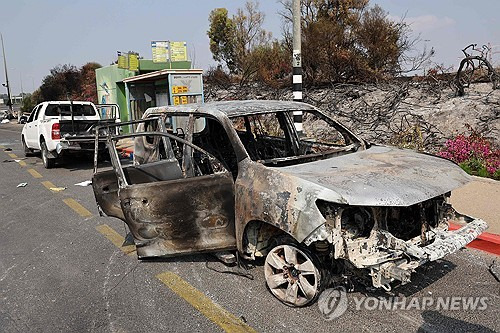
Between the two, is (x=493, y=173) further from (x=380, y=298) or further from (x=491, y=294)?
(x=380, y=298)

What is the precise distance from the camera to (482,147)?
7.78m

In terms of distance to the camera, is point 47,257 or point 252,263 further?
point 47,257

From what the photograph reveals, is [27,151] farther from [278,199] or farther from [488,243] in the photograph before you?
[488,243]

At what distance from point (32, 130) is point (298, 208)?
1107 cm

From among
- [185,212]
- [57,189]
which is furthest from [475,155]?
[57,189]

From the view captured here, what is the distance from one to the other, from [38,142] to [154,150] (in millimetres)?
7592

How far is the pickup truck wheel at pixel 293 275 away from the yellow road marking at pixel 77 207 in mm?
3975

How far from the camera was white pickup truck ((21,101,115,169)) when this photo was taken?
10.4 metres

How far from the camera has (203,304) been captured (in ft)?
12.1

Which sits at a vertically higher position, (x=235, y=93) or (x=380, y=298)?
(x=235, y=93)

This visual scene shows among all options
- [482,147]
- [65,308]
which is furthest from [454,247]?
[482,147]

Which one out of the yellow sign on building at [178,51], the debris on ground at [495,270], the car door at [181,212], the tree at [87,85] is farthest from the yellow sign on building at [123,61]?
the debris on ground at [495,270]

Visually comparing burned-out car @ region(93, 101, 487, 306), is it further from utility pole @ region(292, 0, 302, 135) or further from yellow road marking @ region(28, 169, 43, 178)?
yellow road marking @ region(28, 169, 43, 178)

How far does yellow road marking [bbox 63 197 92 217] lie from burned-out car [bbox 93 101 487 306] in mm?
2003
